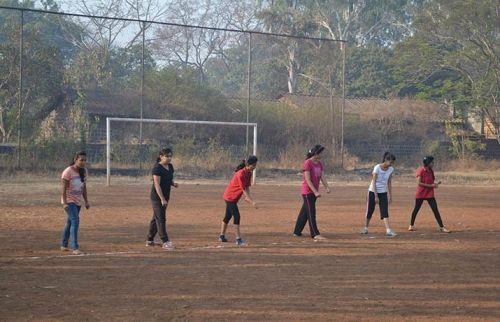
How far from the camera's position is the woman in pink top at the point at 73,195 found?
11.5m

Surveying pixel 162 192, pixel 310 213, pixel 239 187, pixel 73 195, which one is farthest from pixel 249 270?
pixel 310 213

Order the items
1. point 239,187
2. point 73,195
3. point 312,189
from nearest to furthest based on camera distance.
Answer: point 73,195, point 239,187, point 312,189

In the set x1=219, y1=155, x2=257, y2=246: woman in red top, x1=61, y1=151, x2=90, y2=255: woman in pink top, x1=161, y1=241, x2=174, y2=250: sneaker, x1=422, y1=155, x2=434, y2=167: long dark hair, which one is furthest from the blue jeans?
x1=422, y1=155, x2=434, y2=167: long dark hair

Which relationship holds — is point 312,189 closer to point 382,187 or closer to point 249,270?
point 382,187

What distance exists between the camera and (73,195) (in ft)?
38.3

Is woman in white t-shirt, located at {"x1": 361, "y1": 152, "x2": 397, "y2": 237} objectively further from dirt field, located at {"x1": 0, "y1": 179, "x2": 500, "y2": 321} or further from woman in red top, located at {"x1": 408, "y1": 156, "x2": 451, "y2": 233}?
woman in red top, located at {"x1": 408, "y1": 156, "x2": 451, "y2": 233}

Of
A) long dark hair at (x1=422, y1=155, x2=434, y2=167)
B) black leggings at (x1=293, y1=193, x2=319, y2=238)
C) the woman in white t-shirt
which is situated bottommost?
black leggings at (x1=293, y1=193, x2=319, y2=238)

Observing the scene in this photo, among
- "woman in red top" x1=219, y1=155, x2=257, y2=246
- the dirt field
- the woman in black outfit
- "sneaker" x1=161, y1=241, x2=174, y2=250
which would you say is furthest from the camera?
"woman in red top" x1=219, y1=155, x2=257, y2=246

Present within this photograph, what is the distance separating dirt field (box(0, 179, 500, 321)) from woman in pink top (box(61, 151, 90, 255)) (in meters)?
0.34

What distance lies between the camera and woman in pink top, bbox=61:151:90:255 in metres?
11.5

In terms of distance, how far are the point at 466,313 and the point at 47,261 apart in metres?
5.85

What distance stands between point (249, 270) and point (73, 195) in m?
3.17

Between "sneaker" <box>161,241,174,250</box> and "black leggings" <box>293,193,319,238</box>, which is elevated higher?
"black leggings" <box>293,193,319,238</box>

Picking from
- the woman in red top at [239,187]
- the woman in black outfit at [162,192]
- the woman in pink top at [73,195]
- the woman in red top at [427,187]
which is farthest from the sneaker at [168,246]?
the woman in red top at [427,187]
